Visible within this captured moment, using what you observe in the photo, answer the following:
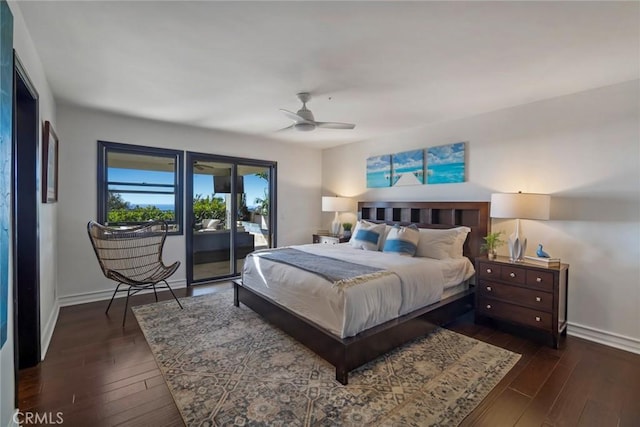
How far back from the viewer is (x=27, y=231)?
2373 millimetres

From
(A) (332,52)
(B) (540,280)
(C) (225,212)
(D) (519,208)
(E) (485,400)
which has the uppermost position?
(A) (332,52)

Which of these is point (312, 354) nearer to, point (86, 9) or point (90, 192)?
point (86, 9)

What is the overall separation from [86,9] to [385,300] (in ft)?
9.96

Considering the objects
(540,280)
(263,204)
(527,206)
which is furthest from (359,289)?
(263,204)

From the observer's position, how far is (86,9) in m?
1.92

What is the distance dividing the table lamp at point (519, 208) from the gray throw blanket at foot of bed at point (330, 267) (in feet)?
4.96

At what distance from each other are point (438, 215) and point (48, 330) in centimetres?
483

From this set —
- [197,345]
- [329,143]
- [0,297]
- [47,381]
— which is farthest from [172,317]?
[329,143]

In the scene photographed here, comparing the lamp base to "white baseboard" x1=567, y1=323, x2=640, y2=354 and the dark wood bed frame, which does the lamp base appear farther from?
"white baseboard" x1=567, y1=323, x2=640, y2=354

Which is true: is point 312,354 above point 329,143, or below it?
below

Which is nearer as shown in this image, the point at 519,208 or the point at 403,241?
the point at 519,208

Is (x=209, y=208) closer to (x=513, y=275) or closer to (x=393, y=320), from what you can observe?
(x=393, y=320)

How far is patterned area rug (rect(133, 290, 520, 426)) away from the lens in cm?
192

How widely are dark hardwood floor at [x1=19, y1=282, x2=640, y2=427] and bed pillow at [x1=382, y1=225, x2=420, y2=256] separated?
3.72ft
